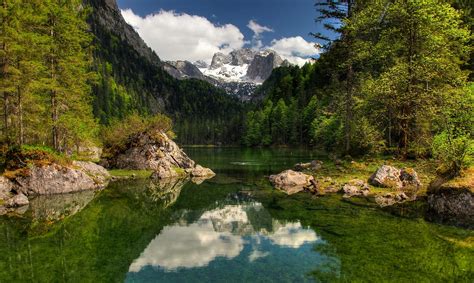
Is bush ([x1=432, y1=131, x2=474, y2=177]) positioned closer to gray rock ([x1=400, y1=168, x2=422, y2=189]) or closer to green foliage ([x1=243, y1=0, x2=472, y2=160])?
gray rock ([x1=400, y1=168, x2=422, y2=189])

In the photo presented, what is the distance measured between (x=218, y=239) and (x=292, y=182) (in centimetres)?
1737

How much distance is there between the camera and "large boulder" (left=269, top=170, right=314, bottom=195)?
3289 centimetres

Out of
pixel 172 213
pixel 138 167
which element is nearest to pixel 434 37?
pixel 172 213

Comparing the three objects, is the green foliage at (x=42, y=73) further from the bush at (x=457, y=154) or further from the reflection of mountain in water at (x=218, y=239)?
the bush at (x=457, y=154)

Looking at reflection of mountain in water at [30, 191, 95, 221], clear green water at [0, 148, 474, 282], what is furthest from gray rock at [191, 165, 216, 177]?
clear green water at [0, 148, 474, 282]

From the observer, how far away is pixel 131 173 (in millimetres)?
43062

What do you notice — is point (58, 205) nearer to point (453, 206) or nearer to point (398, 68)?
point (453, 206)

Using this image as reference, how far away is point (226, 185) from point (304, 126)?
302 ft

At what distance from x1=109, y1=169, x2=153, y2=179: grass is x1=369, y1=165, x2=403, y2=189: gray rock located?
26.6 m

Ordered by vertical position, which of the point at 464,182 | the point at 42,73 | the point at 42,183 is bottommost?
the point at 42,183

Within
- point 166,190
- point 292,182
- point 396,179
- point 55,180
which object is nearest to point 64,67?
point 55,180

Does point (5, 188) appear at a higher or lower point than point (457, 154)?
lower

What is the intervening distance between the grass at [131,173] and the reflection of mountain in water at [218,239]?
2068 cm

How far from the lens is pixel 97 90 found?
456ft
